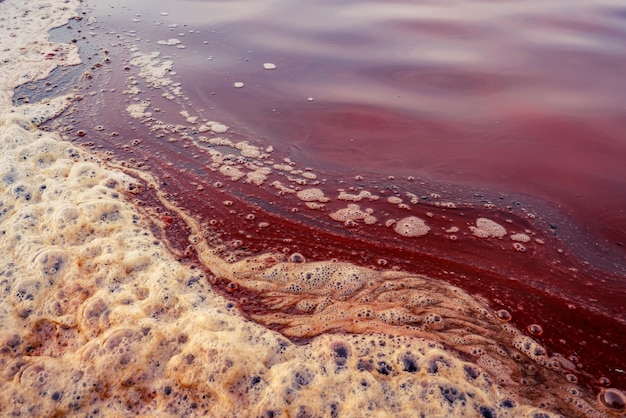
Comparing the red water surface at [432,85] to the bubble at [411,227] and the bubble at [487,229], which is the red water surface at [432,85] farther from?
the bubble at [411,227]

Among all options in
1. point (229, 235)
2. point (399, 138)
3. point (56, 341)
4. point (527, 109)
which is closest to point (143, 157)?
point (229, 235)

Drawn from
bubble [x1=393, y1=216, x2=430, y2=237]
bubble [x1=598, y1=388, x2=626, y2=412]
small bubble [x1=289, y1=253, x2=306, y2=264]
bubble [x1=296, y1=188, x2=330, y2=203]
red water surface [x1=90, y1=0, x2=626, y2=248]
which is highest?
red water surface [x1=90, y1=0, x2=626, y2=248]

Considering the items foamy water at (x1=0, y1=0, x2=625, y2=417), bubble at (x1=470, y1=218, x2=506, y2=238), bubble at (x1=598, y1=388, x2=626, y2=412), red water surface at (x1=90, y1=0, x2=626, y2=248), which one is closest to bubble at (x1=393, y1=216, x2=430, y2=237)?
foamy water at (x1=0, y1=0, x2=625, y2=417)

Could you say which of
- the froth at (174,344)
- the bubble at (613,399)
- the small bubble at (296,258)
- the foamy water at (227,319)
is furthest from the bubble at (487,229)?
the small bubble at (296,258)

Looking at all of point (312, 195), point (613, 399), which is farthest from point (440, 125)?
point (613, 399)

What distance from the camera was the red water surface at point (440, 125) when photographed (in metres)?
2.23

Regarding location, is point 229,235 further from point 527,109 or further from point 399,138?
point 527,109

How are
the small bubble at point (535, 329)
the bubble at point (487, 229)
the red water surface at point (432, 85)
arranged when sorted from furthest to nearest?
1. the red water surface at point (432, 85)
2. the bubble at point (487, 229)
3. the small bubble at point (535, 329)

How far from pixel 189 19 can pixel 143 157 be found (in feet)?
8.71

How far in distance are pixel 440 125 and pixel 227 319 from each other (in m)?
2.28

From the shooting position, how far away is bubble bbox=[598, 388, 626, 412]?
1.66 meters

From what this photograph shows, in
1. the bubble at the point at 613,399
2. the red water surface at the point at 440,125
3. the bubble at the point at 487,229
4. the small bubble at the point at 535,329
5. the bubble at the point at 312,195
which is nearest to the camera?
the bubble at the point at 613,399

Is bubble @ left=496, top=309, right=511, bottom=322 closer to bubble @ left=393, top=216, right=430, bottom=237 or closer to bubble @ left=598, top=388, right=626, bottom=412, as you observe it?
bubble @ left=598, top=388, right=626, bottom=412

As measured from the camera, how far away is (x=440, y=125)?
322cm
